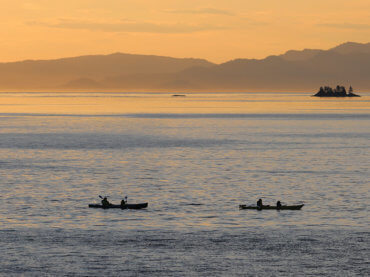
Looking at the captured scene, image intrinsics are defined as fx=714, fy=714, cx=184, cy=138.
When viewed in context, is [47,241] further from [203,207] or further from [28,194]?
[28,194]

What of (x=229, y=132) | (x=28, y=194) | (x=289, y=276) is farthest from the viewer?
(x=229, y=132)

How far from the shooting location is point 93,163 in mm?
102375

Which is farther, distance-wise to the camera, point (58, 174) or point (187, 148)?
point (187, 148)

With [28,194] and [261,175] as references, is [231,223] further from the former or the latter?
[261,175]

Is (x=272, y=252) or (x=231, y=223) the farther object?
(x=231, y=223)

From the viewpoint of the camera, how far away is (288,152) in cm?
12269

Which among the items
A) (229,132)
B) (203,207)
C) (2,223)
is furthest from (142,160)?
(229,132)

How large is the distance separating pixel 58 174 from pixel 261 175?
82.3 ft

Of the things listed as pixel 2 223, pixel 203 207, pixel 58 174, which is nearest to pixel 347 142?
pixel 58 174

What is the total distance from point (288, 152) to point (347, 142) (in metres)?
30.2

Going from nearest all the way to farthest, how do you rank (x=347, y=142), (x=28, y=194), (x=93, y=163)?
(x=28, y=194), (x=93, y=163), (x=347, y=142)

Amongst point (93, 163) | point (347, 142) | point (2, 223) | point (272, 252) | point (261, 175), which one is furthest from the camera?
point (347, 142)

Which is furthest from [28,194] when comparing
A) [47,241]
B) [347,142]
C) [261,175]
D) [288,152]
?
[347,142]

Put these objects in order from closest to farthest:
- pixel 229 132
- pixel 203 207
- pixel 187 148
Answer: pixel 203 207 < pixel 187 148 < pixel 229 132
